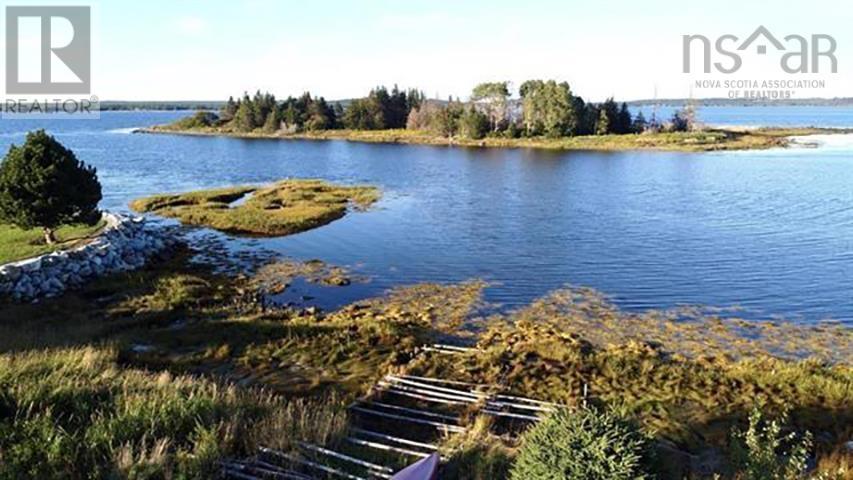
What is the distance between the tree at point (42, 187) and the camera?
27.8 m

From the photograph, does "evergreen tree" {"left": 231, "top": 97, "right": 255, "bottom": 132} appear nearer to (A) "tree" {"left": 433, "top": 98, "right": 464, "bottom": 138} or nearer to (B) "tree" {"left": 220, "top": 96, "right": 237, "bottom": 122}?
(B) "tree" {"left": 220, "top": 96, "right": 237, "bottom": 122}

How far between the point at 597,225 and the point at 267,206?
2426 centimetres

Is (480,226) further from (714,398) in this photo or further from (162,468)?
(162,468)

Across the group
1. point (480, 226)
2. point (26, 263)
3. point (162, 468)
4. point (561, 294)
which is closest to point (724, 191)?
point (480, 226)

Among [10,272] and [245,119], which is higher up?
[245,119]

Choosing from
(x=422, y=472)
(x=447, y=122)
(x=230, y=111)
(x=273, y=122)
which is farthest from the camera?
(x=230, y=111)

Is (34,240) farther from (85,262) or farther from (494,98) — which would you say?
(494,98)

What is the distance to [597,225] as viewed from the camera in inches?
1597

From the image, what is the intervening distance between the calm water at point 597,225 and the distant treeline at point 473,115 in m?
31.3

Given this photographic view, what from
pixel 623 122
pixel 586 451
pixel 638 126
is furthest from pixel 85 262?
pixel 638 126

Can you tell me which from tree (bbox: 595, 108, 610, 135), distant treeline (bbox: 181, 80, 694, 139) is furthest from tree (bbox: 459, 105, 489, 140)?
tree (bbox: 595, 108, 610, 135)

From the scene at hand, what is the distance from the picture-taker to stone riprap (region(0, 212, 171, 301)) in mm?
23781

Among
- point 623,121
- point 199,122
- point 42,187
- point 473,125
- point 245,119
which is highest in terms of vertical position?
point 199,122

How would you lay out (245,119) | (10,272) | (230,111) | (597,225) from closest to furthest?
(10,272), (597,225), (245,119), (230,111)
